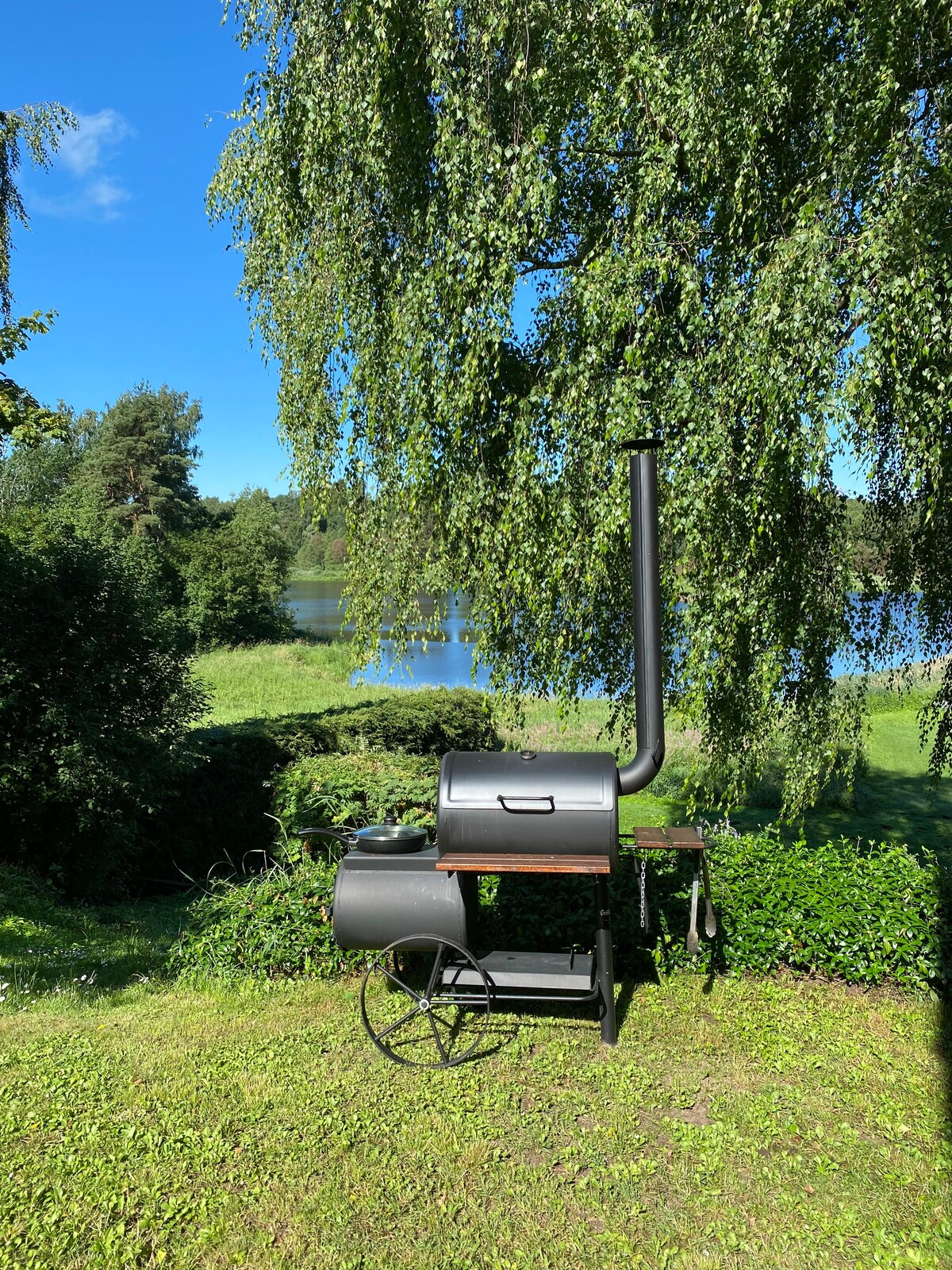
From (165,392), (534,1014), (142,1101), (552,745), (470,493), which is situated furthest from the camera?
(165,392)

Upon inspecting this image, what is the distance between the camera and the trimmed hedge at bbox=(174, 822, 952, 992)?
16.8 ft

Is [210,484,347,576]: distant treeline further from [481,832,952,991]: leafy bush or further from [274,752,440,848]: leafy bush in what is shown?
[481,832,952,991]: leafy bush

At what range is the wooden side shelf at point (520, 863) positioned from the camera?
13.4 feet

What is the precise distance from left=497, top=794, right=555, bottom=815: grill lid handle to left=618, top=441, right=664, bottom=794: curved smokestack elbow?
503mm

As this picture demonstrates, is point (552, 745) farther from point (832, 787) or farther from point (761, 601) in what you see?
point (761, 601)

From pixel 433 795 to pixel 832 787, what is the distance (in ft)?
A: 31.1

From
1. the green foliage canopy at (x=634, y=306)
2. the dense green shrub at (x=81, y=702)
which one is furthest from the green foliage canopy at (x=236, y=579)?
the green foliage canopy at (x=634, y=306)

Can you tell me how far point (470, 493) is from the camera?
240 inches

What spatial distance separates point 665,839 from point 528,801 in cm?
92

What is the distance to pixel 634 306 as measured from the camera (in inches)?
222

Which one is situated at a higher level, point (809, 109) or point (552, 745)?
point (809, 109)

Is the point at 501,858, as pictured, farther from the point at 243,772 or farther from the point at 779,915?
the point at 243,772

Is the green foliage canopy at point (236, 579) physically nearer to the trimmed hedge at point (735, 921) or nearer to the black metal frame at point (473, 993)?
the trimmed hedge at point (735, 921)

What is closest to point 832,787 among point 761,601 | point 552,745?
point 552,745
